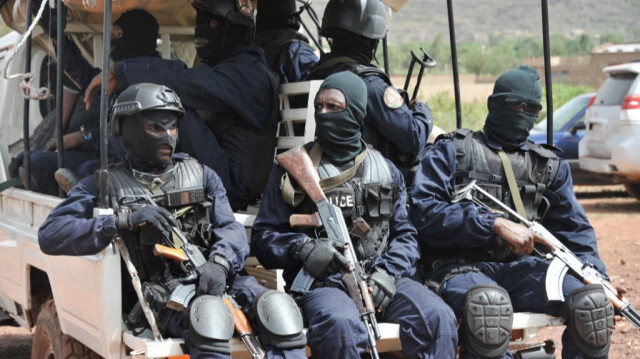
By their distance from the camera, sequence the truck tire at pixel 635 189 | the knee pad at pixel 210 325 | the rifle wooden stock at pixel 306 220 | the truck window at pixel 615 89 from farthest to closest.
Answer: the truck tire at pixel 635 189 → the truck window at pixel 615 89 → the rifle wooden stock at pixel 306 220 → the knee pad at pixel 210 325

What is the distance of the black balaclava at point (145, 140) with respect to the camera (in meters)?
4.70

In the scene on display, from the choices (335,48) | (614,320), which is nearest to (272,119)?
(335,48)

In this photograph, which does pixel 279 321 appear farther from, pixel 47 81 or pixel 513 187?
pixel 47 81

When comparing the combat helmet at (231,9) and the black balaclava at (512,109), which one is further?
the combat helmet at (231,9)

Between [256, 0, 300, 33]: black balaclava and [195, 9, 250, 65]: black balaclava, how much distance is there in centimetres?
70

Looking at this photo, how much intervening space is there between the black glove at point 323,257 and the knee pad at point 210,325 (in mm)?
501

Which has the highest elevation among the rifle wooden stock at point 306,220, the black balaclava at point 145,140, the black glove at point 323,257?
the black balaclava at point 145,140

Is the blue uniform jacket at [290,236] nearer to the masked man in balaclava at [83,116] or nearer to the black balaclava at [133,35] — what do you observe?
the masked man in balaclava at [83,116]

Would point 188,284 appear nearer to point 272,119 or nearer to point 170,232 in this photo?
point 170,232

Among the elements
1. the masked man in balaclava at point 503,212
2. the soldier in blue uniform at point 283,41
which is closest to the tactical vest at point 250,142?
the soldier in blue uniform at point 283,41

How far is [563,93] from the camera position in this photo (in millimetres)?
36719

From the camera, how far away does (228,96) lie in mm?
5566

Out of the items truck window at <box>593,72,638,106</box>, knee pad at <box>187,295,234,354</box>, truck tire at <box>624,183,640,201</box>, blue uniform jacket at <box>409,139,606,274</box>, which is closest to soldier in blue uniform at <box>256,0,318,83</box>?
blue uniform jacket at <box>409,139,606,274</box>

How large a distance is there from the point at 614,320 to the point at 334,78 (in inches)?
73.0
